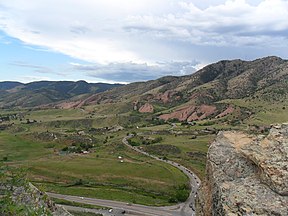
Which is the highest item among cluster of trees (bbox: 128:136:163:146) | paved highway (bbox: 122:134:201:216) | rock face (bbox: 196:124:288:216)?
rock face (bbox: 196:124:288:216)

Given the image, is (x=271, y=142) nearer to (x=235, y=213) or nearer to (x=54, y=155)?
(x=235, y=213)

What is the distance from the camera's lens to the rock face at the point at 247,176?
10.5 m

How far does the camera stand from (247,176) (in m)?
12.1

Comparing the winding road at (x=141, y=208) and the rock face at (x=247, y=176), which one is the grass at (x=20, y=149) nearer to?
the winding road at (x=141, y=208)

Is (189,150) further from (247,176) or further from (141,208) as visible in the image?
(247,176)

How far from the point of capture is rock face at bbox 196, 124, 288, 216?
1054cm

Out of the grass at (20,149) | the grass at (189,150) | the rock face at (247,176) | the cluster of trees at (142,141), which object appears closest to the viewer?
the rock face at (247,176)

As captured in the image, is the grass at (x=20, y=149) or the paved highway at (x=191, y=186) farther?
the grass at (x=20, y=149)

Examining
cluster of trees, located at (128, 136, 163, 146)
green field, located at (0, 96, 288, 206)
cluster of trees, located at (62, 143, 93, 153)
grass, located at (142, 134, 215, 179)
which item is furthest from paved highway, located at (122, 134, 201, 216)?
cluster of trees, located at (62, 143, 93, 153)

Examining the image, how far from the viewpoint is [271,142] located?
12.0 meters

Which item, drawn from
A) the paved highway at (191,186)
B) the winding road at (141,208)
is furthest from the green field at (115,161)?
the winding road at (141,208)

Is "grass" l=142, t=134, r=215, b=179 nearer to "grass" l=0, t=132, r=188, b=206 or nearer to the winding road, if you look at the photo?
"grass" l=0, t=132, r=188, b=206

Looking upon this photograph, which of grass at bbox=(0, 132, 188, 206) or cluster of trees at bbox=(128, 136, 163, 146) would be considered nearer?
grass at bbox=(0, 132, 188, 206)

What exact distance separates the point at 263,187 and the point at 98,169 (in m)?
100.0
